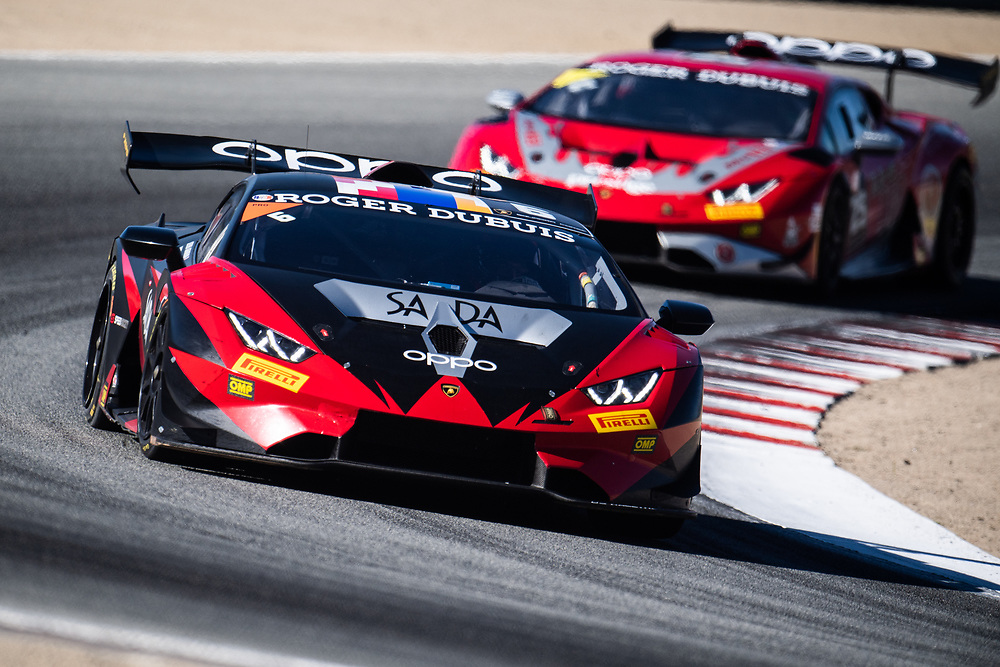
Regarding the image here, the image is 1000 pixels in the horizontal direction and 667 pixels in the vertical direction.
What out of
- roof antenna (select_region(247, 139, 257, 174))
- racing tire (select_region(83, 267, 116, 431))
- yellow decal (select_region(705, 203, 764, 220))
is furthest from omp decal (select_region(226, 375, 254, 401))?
yellow decal (select_region(705, 203, 764, 220))

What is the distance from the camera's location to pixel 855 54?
13086mm

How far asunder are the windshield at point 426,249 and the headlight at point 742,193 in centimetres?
439

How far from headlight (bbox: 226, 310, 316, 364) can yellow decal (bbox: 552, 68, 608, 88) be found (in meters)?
7.05

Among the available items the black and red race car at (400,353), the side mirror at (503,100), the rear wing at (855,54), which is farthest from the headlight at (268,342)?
the rear wing at (855,54)

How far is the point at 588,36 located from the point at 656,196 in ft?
58.7

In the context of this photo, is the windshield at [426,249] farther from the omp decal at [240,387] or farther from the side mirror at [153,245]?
the omp decal at [240,387]

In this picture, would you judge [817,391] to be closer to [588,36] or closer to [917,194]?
[917,194]

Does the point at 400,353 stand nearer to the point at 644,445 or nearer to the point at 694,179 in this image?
the point at 644,445

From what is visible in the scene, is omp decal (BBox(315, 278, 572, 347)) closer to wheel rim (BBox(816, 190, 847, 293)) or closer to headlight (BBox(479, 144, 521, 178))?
headlight (BBox(479, 144, 521, 178))

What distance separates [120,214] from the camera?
39.5 ft

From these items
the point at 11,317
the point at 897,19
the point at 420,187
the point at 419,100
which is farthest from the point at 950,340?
the point at 897,19

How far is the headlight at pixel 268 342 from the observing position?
5.42 m

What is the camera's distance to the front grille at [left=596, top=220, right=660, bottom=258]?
11016 millimetres

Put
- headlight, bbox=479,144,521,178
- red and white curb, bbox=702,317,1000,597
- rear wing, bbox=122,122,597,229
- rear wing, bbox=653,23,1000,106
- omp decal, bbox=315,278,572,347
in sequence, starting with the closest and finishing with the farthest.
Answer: omp decal, bbox=315,278,572,347
red and white curb, bbox=702,317,1000,597
rear wing, bbox=122,122,597,229
headlight, bbox=479,144,521,178
rear wing, bbox=653,23,1000,106
